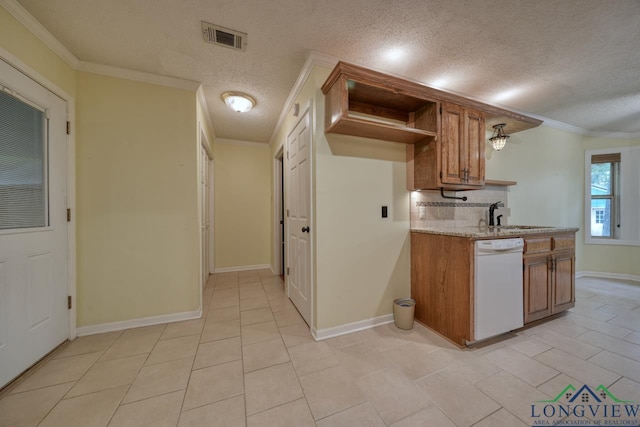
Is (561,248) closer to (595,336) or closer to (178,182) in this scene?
(595,336)

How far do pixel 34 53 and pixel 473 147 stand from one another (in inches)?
153

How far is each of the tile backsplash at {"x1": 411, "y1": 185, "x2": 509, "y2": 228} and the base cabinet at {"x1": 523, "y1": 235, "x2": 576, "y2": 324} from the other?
0.72 m

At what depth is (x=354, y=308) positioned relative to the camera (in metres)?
2.09

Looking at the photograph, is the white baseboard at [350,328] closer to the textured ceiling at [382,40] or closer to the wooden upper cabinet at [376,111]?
the wooden upper cabinet at [376,111]

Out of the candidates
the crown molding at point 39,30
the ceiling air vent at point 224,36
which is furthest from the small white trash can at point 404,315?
the crown molding at point 39,30

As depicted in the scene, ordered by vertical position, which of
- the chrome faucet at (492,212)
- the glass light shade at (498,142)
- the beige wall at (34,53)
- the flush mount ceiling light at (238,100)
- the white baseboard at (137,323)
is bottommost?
the white baseboard at (137,323)

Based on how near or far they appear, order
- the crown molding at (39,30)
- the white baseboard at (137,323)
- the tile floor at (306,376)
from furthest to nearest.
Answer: the white baseboard at (137,323)
the crown molding at (39,30)
the tile floor at (306,376)

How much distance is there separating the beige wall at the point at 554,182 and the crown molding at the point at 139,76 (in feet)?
12.8

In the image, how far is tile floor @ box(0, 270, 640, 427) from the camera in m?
1.21

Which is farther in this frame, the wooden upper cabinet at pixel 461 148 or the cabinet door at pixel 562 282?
the cabinet door at pixel 562 282

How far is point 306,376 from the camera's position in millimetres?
1507

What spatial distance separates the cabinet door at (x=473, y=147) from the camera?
2.26 m

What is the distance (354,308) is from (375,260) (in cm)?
51

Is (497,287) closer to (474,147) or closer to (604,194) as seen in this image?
(474,147)
